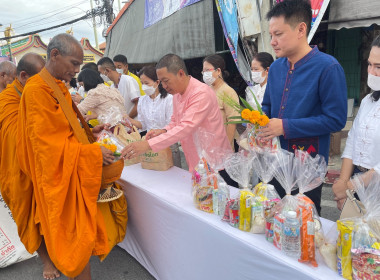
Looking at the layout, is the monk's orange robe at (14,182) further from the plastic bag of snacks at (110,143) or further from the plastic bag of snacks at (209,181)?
the plastic bag of snacks at (209,181)

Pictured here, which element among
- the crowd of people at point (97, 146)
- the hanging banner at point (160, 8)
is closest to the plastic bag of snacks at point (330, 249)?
the crowd of people at point (97, 146)

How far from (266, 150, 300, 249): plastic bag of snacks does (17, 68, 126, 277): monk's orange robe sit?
1.15 metres

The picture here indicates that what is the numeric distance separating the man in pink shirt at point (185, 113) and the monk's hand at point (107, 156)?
10 centimetres

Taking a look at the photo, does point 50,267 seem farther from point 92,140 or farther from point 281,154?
point 281,154

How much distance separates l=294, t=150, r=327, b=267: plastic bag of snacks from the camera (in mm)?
1143

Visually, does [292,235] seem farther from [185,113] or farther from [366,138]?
[185,113]

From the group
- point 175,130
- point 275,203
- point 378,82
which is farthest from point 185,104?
point 378,82

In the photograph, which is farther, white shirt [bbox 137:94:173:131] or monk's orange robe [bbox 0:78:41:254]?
white shirt [bbox 137:94:173:131]

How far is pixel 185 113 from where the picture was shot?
2.21 meters

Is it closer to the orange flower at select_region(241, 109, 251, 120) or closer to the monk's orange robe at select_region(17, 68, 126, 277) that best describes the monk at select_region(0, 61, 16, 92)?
the monk's orange robe at select_region(17, 68, 126, 277)

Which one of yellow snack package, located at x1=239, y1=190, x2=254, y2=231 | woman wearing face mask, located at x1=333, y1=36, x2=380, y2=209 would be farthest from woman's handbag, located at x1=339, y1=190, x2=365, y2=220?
yellow snack package, located at x1=239, y1=190, x2=254, y2=231

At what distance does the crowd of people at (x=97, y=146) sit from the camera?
159 cm

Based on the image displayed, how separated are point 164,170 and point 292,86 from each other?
1.36 m

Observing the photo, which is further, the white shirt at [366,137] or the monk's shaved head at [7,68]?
the monk's shaved head at [7,68]
